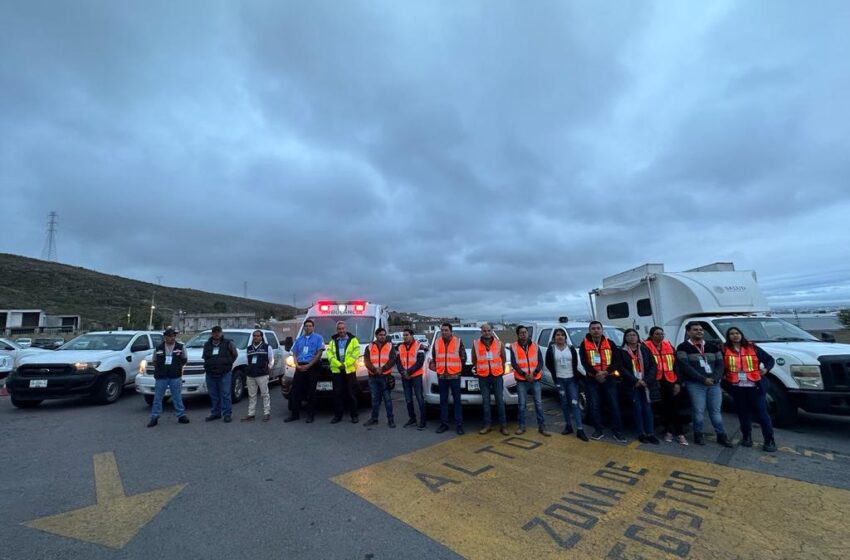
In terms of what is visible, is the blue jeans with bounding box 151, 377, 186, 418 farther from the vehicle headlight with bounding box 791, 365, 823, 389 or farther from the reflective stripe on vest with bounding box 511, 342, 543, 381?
the vehicle headlight with bounding box 791, 365, 823, 389

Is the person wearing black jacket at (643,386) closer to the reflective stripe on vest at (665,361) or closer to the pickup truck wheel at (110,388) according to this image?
the reflective stripe on vest at (665,361)

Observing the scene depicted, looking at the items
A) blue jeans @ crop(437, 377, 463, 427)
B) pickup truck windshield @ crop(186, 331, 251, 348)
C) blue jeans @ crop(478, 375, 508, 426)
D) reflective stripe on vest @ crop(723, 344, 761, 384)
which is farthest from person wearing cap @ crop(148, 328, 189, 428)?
reflective stripe on vest @ crop(723, 344, 761, 384)

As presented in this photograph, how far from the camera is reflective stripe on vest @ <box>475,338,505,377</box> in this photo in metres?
6.54

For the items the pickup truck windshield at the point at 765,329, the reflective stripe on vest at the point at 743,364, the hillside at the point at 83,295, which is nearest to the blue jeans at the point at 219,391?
the reflective stripe on vest at the point at 743,364

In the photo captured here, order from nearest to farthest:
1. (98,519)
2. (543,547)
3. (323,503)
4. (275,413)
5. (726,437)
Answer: (543,547)
(98,519)
(323,503)
(726,437)
(275,413)

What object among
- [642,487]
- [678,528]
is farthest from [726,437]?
[678,528]

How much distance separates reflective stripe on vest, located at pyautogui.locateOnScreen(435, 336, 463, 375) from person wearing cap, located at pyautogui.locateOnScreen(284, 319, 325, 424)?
2371 mm

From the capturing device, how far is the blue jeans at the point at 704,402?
19.0 feet

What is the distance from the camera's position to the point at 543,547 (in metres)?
3.10

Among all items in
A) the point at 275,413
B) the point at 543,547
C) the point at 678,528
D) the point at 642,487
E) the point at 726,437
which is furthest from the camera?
the point at 275,413

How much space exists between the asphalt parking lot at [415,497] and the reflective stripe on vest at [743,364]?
97cm

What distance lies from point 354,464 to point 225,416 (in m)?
3.70

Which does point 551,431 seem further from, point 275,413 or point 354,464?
point 275,413

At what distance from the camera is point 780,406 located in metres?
6.34
